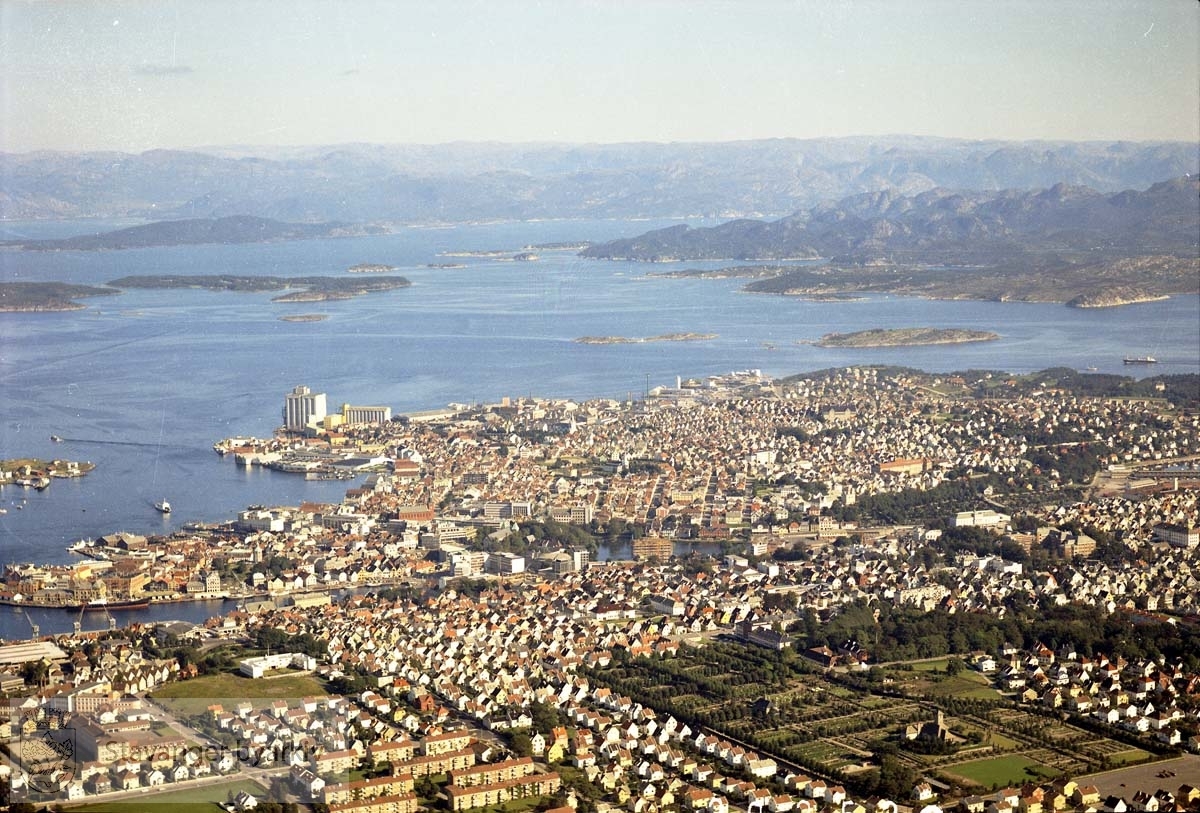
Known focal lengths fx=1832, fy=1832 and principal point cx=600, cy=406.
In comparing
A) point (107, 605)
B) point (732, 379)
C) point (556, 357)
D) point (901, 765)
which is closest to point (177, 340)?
point (556, 357)

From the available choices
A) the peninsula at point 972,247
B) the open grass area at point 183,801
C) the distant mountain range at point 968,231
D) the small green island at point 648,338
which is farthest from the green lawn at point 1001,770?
the distant mountain range at point 968,231

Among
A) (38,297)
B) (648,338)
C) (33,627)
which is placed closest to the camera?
(33,627)

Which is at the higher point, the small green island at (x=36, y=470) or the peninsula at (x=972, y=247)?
the peninsula at (x=972, y=247)

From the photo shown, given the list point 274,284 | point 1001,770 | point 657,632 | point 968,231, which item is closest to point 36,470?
point 657,632

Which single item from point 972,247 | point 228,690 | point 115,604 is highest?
point 972,247

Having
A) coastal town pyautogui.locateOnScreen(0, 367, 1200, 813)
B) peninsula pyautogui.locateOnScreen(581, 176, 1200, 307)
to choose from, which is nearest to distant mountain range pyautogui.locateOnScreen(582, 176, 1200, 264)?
peninsula pyautogui.locateOnScreen(581, 176, 1200, 307)

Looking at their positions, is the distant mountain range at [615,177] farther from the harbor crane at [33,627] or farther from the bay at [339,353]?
the harbor crane at [33,627]

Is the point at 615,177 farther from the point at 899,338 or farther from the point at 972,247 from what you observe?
the point at 899,338
